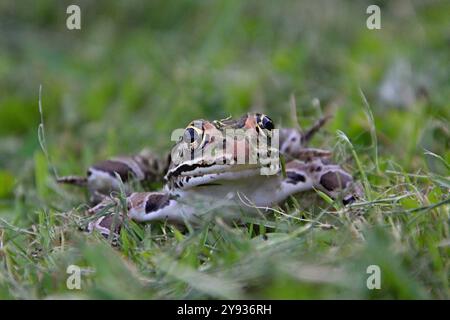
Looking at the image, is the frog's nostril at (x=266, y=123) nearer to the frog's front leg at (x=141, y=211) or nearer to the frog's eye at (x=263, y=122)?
the frog's eye at (x=263, y=122)

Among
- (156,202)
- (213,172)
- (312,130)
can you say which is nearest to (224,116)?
(312,130)

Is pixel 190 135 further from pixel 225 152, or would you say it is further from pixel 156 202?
pixel 156 202


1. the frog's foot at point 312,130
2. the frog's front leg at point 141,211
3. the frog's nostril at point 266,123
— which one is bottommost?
the frog's front leg at point 141,211

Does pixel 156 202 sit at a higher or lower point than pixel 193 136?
lower

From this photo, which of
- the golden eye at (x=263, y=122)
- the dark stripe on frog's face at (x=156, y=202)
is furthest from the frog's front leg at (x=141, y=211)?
the golden eye at (x=263, y=122)

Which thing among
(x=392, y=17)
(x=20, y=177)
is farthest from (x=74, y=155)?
(x=392, y=17)

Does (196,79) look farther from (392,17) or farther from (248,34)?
(392,17)
